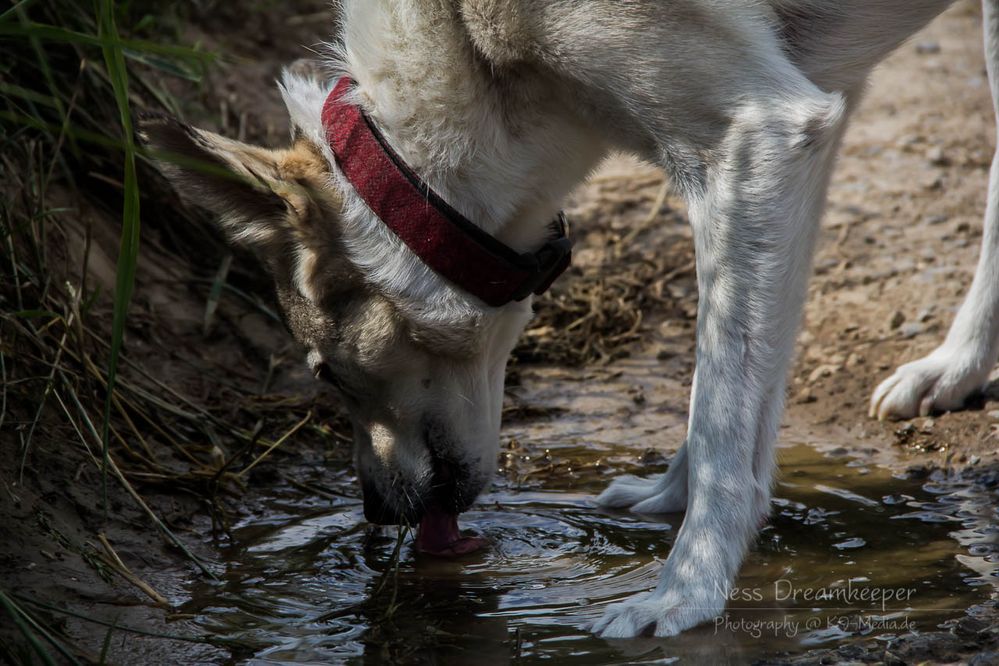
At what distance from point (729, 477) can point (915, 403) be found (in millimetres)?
1366

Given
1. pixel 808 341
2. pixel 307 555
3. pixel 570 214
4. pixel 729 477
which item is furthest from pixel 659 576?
pixel 570 214

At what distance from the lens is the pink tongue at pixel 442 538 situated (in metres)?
2.94

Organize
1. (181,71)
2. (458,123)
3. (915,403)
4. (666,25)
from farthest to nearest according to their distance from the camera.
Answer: (181,71)
(915,403)
(458,123)
(666,25)

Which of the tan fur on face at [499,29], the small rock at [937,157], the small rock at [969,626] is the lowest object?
the small rock at [969,626]

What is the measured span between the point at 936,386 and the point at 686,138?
1536mm

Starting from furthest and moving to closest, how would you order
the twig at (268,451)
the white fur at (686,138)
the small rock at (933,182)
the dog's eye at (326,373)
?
the small rock at (933,182) → the twig at (268,451) → the dog's eye at (326,373) → the white fur at (686,138)

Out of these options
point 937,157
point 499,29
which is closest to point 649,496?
point 499,29

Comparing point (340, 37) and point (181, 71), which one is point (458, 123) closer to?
point (340, 37)

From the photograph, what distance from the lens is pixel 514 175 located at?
2.80 meters

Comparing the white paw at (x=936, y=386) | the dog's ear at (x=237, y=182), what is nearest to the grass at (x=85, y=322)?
the dog's ear at (x=237, y=182)

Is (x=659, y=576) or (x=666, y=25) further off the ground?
(x=666, y=25)

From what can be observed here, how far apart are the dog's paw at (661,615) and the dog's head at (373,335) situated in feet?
2.18

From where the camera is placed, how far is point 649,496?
126 inches

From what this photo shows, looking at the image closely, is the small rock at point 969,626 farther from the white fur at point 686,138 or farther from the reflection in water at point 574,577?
the white fur at point 686,138
